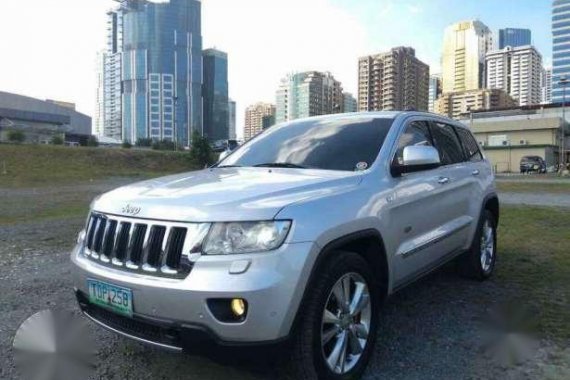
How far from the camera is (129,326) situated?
3.00m

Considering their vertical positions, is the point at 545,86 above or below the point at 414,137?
above

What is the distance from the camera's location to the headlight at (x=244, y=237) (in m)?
2.76

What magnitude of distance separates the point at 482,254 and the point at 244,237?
378 cm

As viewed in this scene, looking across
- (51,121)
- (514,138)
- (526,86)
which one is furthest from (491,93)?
(51,121)

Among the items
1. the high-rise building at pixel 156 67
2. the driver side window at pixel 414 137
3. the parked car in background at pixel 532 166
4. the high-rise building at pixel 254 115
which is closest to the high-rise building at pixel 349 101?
the parked car in background at pixel 532 166

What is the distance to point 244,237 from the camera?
2.79 meters

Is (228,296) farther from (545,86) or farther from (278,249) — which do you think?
(545,86)

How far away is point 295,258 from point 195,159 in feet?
160

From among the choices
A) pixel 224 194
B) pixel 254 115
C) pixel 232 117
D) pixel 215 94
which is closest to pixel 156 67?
pixel 215 94

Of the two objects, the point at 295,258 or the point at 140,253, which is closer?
the point at 295,258

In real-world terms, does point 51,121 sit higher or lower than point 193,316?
higher

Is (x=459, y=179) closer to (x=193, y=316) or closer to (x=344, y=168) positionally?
(x=344, y=168)

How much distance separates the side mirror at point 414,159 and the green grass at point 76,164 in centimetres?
3001

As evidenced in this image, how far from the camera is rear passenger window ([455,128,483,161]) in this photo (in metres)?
5.75
